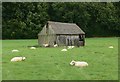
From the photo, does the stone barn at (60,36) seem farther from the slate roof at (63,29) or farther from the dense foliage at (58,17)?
the dense foliage at (58,17)

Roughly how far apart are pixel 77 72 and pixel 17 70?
9.54 feet

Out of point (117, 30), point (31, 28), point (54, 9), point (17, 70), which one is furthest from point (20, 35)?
point (17, 70)

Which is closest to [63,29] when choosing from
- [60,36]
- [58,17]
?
[60,36]

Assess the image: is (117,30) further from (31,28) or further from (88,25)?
(31,28)

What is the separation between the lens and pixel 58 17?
71812 millimetres

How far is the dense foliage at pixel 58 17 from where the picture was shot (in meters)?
67.9

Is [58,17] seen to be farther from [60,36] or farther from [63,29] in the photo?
[60,36]

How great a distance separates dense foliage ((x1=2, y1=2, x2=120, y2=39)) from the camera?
6788cm

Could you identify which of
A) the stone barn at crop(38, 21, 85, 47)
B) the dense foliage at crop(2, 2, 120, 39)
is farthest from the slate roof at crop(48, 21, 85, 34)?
the dense foliage at crop(2, 2, 120, 39)

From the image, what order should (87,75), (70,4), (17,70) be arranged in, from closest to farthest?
(87,75), (17,70), (70,4)

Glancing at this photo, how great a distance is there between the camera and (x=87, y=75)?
15227 millimetres

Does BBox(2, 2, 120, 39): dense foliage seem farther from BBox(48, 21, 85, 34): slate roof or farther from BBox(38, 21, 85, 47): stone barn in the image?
BBox(38, 21, 85, 47): stone barn

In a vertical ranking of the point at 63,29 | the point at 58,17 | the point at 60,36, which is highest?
the point at 63,29

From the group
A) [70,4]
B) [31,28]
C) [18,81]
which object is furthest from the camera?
[70,4]
